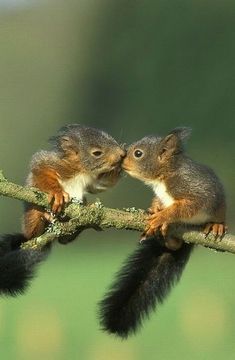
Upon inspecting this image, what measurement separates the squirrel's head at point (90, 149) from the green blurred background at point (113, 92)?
24.5ft

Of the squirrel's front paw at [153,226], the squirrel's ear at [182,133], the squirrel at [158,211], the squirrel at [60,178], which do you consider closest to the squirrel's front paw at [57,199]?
the squirrel at [60,178]

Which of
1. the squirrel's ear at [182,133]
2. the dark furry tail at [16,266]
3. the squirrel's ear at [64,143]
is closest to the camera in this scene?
the dark furry tail at [16,266]

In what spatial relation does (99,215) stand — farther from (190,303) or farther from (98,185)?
(190,303)

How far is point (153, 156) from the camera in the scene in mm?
6445

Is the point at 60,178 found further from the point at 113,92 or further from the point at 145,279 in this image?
the point at 113,92

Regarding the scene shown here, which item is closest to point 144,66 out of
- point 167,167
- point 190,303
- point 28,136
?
point 28,136

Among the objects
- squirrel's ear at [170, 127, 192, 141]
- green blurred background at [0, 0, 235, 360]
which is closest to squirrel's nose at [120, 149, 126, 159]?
squirrel's ear at [170, 127, 192, 141]

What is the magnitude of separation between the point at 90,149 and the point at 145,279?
76cm

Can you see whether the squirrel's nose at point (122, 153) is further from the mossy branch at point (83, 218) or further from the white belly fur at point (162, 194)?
the mossy branch at point (83, 218)

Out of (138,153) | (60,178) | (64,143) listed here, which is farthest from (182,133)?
(60,178)

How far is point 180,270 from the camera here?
646 cm

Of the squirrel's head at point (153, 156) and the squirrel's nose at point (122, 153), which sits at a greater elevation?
the squirrel's nose at point (122, 153)

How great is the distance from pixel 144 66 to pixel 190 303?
14563 millimetres

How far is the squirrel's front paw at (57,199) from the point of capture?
5543 mm
